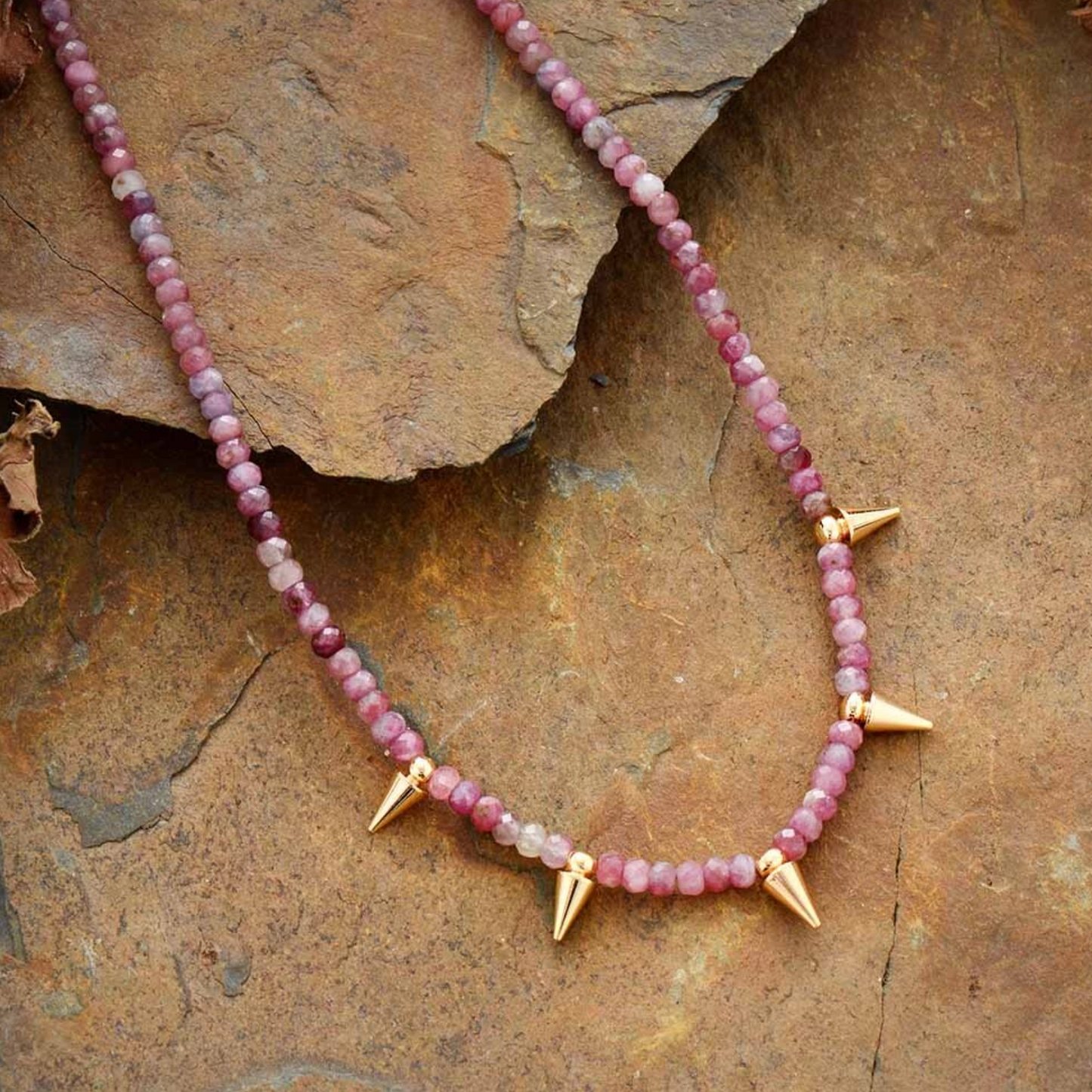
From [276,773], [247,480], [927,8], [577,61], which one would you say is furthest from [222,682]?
[927,8]

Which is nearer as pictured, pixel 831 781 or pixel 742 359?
pixel 831 781

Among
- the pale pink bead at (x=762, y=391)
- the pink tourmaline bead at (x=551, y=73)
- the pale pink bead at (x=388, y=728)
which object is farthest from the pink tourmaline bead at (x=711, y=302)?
the pale pink bead at (x=388, y=728)

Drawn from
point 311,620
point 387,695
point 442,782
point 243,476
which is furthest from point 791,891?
point 243,476

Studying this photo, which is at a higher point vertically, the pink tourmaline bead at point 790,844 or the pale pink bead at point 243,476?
the pale pink bead at point 243,476

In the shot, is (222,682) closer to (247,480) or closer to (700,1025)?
(247,480)

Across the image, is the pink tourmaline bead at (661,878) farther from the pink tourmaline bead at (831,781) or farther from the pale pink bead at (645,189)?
the pale pink bead at (645,189)

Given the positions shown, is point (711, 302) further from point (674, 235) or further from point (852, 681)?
point (852, 681)

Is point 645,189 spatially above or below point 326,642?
above
